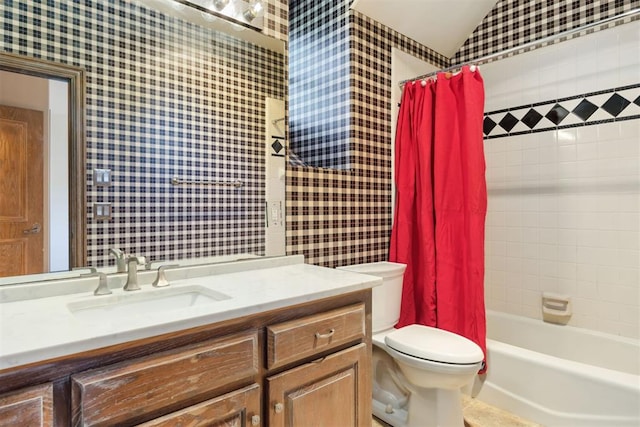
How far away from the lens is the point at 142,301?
3.82 ft

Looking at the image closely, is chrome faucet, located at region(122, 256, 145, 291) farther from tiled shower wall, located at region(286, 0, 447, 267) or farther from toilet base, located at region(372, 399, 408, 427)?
toilet base, located at region(372, 399, 408, 427)

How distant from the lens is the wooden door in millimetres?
1101

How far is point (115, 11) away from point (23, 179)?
2.19 ft

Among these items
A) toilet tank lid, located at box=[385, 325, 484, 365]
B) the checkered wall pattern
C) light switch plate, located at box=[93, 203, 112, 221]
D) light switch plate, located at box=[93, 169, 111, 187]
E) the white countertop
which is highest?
the checkered wall pattern

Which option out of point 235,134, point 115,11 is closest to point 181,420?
point 235,134

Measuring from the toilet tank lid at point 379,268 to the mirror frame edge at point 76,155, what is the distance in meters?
1.21

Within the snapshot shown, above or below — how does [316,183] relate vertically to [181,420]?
above

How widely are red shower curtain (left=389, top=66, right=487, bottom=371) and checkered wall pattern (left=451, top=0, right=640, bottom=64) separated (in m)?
0.68

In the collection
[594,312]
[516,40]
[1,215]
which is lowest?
[594,312]

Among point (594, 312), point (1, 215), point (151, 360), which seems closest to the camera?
point (151, 360)

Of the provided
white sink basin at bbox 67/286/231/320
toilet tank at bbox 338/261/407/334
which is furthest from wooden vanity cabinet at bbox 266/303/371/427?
toilet tank at bbox 338/261/407/334

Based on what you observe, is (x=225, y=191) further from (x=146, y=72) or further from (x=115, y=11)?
(x=115, y=11)

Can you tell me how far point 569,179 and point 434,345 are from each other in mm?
1315

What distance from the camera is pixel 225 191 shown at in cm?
158
